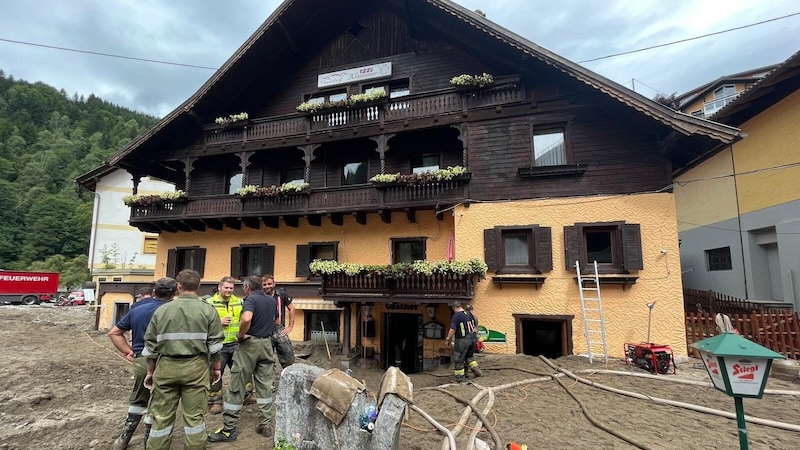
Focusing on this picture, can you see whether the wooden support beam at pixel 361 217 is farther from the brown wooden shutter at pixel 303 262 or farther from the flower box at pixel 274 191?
the brown wooden shutter at pixel 303 262

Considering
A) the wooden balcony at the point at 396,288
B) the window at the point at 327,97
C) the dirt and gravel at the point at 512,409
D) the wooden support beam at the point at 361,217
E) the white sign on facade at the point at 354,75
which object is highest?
the white sign on facade at the point at 354,75

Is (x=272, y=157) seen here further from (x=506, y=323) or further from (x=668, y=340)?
(x=668, y=340)

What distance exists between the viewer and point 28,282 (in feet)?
100

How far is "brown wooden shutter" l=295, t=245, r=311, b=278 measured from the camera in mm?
14695

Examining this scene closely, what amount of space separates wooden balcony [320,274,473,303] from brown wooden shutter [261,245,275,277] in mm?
3650

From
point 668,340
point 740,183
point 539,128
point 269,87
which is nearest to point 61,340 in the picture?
point 269,87

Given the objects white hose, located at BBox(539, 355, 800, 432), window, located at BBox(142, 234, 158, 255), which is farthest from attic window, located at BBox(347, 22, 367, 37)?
window, located at BBox(142, 234, 158, 255)

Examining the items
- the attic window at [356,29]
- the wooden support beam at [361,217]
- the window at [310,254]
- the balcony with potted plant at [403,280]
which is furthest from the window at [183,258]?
the attic window at [356,29]

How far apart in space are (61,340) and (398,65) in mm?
17383

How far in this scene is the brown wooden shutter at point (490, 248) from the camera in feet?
38.4

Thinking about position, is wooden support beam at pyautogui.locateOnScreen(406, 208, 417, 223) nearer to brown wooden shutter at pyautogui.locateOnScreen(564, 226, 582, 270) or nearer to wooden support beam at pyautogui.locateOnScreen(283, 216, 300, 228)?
wooden support beam at pyautogui.locateOnScreen(283, 216, 300, 228)

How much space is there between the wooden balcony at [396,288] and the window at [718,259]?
13685 millimetres

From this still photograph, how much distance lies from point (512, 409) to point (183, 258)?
16.1 m

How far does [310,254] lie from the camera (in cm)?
1483
